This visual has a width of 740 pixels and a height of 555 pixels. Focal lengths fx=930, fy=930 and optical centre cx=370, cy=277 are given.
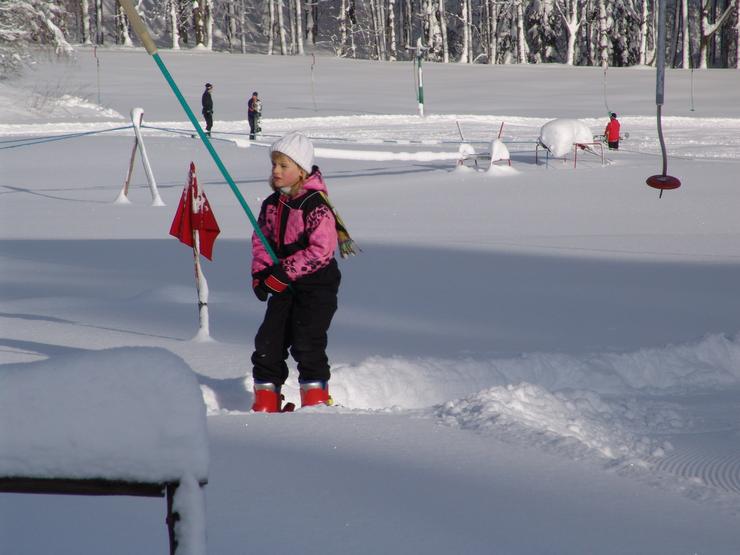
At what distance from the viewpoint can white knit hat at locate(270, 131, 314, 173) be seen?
4455 mm

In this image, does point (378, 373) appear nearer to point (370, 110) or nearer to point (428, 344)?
point (428, 344)

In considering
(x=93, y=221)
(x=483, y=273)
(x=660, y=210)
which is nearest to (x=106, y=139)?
(x=93, y=221)

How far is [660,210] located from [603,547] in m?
11.0

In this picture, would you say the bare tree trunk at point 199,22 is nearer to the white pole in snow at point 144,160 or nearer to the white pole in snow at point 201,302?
the white pole in snow at point 144,160

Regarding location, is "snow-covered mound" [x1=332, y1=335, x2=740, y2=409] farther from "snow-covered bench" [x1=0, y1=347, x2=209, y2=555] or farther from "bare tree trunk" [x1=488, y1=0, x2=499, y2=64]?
"bare tree trunk" [x1=488, y1=0, x2=499, y2=64]

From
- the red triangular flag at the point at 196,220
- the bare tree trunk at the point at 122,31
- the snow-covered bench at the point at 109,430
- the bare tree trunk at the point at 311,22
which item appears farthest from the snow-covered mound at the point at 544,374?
the bare tree trunk at the point at 311,22

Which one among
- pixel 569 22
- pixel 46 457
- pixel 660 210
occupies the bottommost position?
pixel 660 210

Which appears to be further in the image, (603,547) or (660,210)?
(660,210)

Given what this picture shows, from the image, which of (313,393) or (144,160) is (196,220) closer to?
(313,393)

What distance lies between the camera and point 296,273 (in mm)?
4496

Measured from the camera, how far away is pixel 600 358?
5.72 metres

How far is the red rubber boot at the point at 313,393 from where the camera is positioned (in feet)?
15.4

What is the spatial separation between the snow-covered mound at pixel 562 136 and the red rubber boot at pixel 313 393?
560 inches

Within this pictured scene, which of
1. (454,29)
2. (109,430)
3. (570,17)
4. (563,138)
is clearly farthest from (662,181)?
(454,29)
